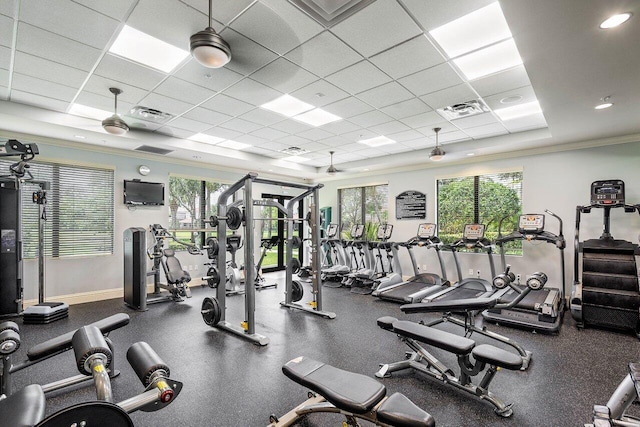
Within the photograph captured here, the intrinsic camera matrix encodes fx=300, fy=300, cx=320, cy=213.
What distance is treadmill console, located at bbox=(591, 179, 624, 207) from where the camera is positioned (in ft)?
14.5

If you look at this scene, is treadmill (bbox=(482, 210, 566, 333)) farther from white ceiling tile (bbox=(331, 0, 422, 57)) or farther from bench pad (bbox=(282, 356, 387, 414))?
white ceiling tile (bbox=(331, 0, 422, 57))

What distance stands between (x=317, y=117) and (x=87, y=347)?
399cm

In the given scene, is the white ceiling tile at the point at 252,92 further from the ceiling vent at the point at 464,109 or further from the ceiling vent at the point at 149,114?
the ceiling vent at the point at 464,109

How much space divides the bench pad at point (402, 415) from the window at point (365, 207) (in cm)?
652

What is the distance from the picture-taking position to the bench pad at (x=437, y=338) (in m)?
2.40

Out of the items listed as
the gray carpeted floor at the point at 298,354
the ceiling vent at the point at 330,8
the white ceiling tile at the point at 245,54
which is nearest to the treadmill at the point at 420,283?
the gray carpeted floor at the point at 298,354

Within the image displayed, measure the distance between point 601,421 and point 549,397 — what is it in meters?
0.92

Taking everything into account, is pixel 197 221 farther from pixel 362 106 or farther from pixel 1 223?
pixel 362 106

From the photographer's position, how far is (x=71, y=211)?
17.9ft

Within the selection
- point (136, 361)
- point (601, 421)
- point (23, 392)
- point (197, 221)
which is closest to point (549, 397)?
point (601, 421)

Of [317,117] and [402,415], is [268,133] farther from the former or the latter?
[402,415]

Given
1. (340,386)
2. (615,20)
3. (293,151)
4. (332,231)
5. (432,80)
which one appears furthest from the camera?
(332,231)

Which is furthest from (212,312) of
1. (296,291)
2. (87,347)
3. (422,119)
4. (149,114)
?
(422,119)

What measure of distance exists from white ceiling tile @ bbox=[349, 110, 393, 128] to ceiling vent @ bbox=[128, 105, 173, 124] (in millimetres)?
2854
